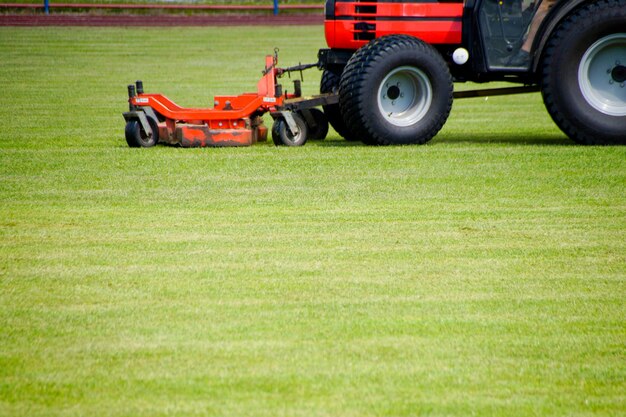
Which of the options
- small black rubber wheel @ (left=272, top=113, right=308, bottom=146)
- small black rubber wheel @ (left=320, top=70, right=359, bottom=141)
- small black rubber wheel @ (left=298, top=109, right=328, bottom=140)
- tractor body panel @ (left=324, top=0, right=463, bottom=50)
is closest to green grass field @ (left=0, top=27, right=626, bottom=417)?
small black rubber wheel @ (left=272, top=113, right=308, bottom=146)

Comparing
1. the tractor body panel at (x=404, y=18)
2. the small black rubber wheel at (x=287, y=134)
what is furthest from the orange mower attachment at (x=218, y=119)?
the tractor body panel at (x=404, y=18)

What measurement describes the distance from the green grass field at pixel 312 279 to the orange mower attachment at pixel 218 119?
21 cm

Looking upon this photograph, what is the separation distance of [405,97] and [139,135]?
2633mm

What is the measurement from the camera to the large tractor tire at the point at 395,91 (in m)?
9.65

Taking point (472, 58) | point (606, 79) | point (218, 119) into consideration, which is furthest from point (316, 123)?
point (606, 79)

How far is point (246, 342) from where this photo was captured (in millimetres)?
4441

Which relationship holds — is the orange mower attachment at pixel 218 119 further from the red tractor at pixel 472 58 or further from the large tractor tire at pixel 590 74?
the large tractor tire at pixel 590 74

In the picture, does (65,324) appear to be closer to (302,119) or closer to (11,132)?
(302,119)

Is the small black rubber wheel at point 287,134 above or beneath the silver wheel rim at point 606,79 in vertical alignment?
beneath

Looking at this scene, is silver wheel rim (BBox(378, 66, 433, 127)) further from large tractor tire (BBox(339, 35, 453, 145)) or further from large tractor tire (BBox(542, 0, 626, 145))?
large tractor tire (BBox(542, 0, 626, 145))

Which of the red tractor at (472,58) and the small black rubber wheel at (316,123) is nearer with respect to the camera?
the red tractor at (472,58)

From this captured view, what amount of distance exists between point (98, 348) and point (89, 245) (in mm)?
1844

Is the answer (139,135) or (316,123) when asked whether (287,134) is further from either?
(139,135)

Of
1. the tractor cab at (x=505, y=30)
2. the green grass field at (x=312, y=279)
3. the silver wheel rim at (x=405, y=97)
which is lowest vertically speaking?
the green grass field at (x=312, y=279)
